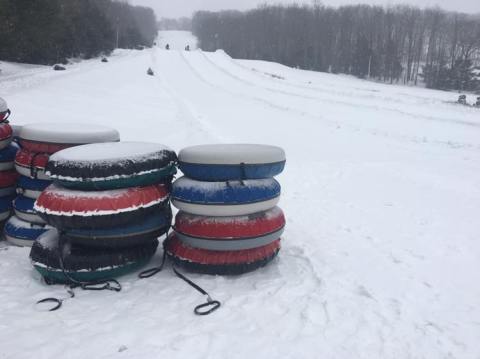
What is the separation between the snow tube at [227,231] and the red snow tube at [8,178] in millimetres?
2160

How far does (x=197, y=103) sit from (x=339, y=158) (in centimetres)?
1144

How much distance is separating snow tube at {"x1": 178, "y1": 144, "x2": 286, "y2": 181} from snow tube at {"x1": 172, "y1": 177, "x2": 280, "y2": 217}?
64mm

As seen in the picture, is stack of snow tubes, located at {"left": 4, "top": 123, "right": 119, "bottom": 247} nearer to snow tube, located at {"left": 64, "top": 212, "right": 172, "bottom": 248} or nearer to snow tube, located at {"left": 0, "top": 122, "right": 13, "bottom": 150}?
snow tube, located at {"left": 0, "top": 122, "right": 13, "bottom": 150}

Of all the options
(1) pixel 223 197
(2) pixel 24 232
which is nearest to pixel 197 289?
(1) pixel 223 197

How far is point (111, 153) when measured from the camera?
11.6 ft

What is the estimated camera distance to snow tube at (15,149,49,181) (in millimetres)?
4082

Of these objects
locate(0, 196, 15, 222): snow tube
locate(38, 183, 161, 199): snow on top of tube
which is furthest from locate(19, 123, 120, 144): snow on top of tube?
locate(38, 183, 161, 199): snow on top of tube

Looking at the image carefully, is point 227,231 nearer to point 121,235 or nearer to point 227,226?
point 227,226

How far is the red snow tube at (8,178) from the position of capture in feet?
14.5

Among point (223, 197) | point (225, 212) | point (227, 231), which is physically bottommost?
point (227, 231)

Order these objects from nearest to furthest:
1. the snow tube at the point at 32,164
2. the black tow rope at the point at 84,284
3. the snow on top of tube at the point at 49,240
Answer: the black tow rope at the point at 84,284 < the snow on top of tube at the point at 49,240 < the snow tube at the point at 32,164

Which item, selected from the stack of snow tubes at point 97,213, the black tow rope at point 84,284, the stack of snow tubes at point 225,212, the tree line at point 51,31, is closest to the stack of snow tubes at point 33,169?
the stack of snow tubes at point 97,213

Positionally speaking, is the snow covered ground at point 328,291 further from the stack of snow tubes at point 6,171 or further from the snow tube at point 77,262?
the stack of snow tubes at point 6,171

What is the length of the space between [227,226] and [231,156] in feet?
2.00
